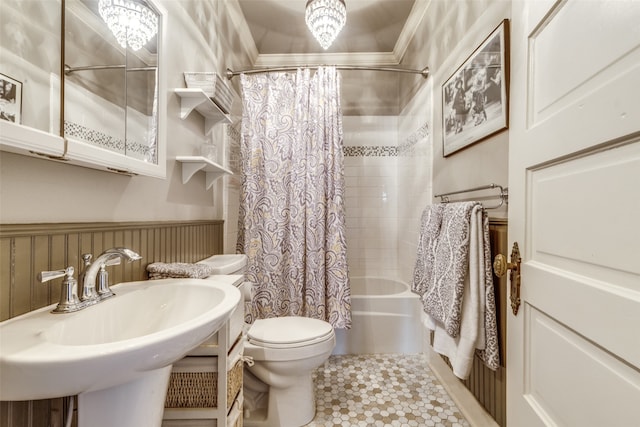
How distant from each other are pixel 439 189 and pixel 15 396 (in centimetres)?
203

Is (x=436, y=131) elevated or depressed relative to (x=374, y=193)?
elevated

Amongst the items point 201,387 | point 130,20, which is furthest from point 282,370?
point 130,20

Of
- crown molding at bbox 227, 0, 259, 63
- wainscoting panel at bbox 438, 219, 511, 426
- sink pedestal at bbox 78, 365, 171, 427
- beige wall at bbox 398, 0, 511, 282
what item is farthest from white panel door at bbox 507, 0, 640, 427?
crown molding at bbox 227, 0, 259, 63

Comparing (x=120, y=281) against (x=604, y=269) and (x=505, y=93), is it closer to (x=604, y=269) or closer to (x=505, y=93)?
(x=604, y=269)

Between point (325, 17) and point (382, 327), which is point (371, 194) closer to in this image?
point (382, 327)

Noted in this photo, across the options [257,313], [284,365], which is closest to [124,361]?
[284,365]

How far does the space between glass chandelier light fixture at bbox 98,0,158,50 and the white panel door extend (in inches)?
49.1

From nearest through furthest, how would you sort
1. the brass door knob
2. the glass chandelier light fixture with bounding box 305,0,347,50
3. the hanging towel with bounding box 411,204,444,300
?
the brass door knob, the hanging towel with bounding box 411,204,444,300, the glass chandelier light fixture with bounding box 305,0,347,50

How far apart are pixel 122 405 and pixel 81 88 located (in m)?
0.83

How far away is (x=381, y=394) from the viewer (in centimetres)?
177

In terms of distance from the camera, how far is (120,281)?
105cm

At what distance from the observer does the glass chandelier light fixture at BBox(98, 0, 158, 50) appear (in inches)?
37.7

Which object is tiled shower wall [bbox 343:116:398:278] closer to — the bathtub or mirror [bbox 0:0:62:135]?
the bathtub

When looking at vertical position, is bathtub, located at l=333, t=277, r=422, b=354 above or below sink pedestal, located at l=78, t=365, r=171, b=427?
below
